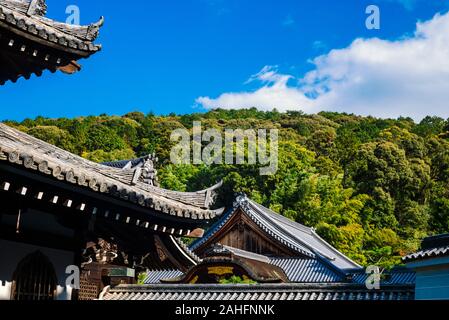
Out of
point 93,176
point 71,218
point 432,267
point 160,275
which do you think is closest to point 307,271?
point 160,275

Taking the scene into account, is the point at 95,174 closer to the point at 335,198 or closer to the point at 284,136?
the point at 335,198

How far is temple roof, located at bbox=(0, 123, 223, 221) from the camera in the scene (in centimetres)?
730

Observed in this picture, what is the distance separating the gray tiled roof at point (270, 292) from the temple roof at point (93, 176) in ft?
18.4

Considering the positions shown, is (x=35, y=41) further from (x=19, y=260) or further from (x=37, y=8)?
(x=19, y=260)

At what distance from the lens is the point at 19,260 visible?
858 cm

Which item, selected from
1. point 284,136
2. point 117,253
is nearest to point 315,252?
point 117,253

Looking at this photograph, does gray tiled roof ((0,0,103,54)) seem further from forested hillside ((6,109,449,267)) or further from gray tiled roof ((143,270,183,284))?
forested hillside ((6,109,449,267))

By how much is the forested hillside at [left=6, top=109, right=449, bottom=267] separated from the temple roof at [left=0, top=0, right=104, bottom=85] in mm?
26312

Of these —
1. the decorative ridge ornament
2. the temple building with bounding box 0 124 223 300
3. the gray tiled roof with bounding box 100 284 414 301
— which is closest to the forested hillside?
the gray tiled roof with bounding box 100 284 414 301

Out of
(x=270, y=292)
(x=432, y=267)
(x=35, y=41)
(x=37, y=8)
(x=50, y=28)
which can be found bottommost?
(x=270, y=292)

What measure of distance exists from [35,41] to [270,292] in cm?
1007

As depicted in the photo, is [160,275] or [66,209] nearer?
[66,209]

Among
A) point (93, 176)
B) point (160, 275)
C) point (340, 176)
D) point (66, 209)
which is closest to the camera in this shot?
point (93, 176)

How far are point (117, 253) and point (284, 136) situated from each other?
71.3 meters
